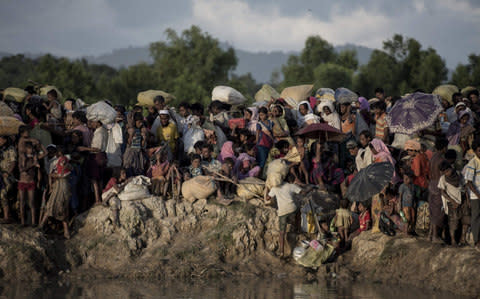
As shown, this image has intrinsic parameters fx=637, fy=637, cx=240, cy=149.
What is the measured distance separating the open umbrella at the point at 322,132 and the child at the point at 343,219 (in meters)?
1.54

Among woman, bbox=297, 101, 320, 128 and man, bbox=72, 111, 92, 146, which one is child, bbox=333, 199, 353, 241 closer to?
woman, bbox=297, 101, 320, 128

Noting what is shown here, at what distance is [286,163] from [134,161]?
3174mm

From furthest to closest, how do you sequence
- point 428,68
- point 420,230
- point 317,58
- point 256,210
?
point 317,58 → point 428,68 → point 256,210 → point 420,230

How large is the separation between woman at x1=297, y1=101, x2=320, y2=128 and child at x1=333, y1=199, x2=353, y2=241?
9.00 feet

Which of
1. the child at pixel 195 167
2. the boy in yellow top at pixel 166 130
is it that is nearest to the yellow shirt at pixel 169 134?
the boy in yellow top at pixel 166 130

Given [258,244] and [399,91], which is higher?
[399,91]

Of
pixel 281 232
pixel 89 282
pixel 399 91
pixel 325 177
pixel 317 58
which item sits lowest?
pixel 89 282

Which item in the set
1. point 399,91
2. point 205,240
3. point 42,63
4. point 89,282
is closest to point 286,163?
point 205,240

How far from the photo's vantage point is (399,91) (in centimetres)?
3984

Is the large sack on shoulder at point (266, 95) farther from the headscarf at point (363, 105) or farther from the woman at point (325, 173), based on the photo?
the woman at point (325, 173)

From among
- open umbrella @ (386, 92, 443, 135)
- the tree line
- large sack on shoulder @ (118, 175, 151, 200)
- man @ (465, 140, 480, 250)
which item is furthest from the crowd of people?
the tree line

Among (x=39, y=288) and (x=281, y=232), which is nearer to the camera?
(x=39, y=288)

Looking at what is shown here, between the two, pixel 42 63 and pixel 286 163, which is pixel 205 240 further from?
pixel 42 63

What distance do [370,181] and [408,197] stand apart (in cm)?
95
